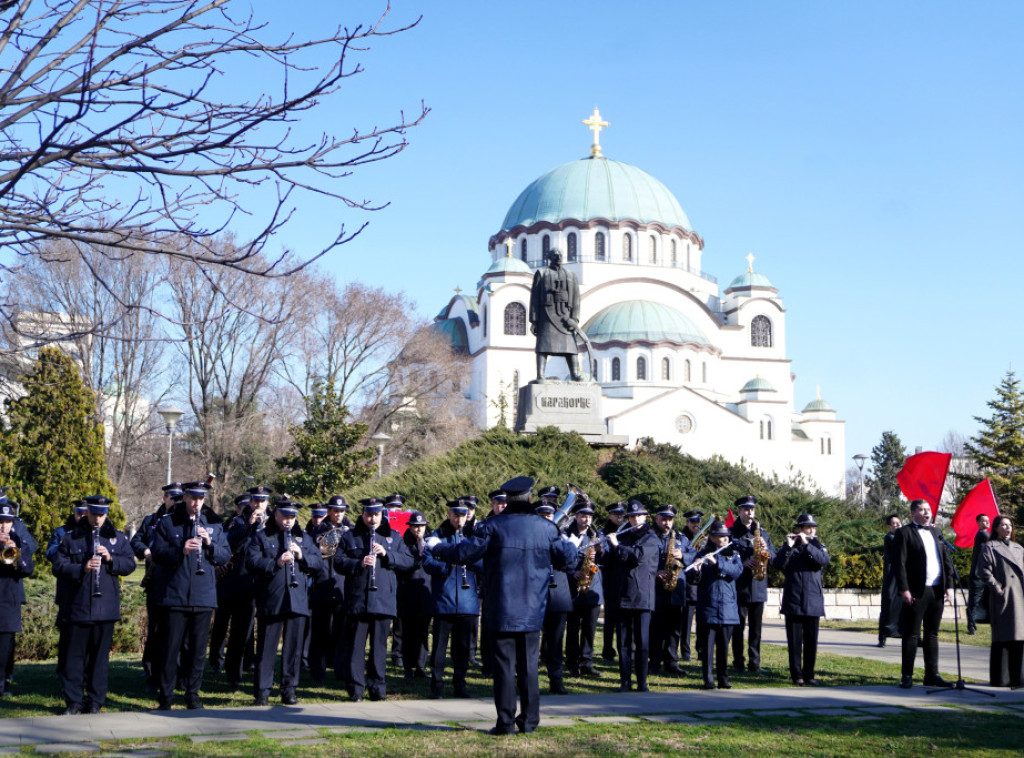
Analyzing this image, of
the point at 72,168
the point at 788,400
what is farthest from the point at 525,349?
the point at 72,168

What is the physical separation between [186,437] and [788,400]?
4323cm

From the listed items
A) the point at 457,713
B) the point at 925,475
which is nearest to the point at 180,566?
the point at 457,713

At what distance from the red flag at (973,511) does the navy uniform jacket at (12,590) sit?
489 inches

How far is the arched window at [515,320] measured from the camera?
214 ft

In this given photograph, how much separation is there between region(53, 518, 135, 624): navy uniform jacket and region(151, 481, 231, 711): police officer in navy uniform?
314 millimetres

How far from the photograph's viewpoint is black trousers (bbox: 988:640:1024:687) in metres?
10.5

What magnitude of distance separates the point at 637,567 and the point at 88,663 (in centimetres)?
475

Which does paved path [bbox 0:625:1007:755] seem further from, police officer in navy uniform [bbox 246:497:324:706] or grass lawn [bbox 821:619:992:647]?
grass lawn [bbox 821:619:992:647]

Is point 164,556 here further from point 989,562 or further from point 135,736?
point 989,562

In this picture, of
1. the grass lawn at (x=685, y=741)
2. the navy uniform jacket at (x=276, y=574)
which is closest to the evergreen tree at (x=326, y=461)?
the navy uniform jacket at (x=276, y=574)

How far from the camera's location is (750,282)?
7162 centimetres

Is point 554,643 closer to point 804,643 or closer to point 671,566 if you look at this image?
point 671,566

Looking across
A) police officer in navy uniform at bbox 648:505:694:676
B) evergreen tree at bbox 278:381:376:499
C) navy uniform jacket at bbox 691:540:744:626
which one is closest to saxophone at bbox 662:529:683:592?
police officer in navy uniform at bbox 648:505:694:676

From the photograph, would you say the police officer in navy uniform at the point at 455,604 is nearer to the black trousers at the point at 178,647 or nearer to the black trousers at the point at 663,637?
the black trousers at the point at 178,647
